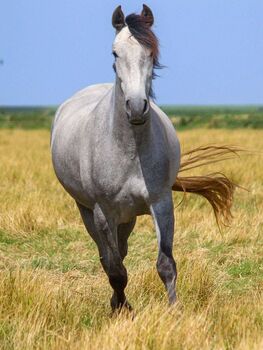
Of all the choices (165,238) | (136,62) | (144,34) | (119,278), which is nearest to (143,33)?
(144,34)

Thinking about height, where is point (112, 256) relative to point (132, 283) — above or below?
above

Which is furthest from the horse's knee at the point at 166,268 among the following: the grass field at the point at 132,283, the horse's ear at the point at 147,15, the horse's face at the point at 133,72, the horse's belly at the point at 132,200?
the horse's ear at the point at 147,15

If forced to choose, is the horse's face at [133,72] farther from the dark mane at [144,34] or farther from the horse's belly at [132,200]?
the horse's belly at [132,200]

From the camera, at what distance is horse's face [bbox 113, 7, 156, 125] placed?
13.7 ft

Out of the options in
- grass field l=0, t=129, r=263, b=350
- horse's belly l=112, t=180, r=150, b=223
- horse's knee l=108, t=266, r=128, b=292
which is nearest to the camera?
grass field l=0, t=129, r=263, b=350

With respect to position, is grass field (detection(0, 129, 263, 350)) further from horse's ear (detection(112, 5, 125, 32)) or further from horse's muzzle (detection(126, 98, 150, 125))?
horse's ear (detection(112, 5, 125, 32))

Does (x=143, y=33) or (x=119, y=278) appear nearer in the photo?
(x=143, y=33)

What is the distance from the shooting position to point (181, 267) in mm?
5820

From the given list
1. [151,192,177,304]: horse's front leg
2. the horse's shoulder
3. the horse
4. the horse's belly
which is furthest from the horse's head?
the horse's shoulder

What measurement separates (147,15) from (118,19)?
0.18m

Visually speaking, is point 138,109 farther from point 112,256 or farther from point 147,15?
point 112,256

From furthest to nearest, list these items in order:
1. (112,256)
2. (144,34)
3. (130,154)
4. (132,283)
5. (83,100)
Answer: (83,100) < (132,283) < (112,256) < (130,154) < (144,34)

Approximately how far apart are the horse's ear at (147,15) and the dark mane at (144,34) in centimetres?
3

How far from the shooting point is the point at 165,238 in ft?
15.3
